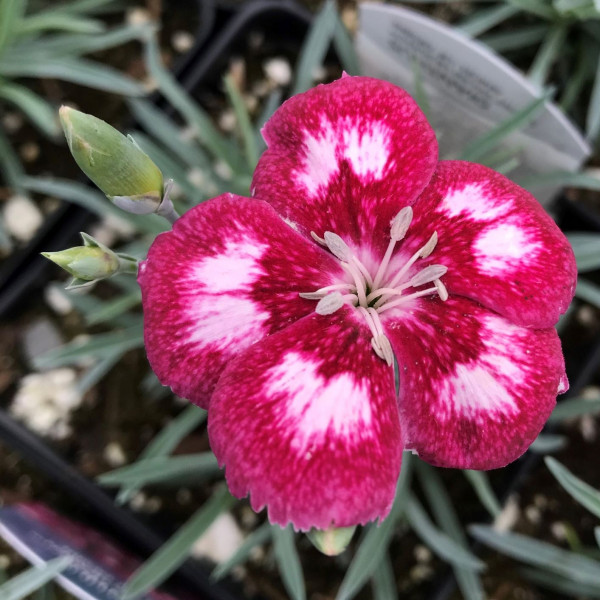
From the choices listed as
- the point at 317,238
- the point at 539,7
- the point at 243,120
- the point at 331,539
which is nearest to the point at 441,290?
the point at 317,238

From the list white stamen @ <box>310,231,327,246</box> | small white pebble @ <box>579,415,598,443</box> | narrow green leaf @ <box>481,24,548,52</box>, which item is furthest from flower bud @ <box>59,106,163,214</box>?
small white pebble @ <box>579,415,598,443</box>

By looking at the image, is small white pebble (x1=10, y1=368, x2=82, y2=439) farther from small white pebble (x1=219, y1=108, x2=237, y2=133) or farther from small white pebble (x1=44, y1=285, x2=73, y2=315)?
small white pebble (x1=219, y1=108, x2=237, y2=133)

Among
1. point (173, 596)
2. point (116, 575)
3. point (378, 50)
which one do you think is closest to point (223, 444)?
point (116, 575)

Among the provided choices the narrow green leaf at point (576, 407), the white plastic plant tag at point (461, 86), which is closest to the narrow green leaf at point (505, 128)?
the white plastic plant tag at point (461, 86)

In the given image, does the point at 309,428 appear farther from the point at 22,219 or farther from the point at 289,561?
the point at 22,219

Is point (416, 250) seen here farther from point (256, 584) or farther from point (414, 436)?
point (256, 584)
